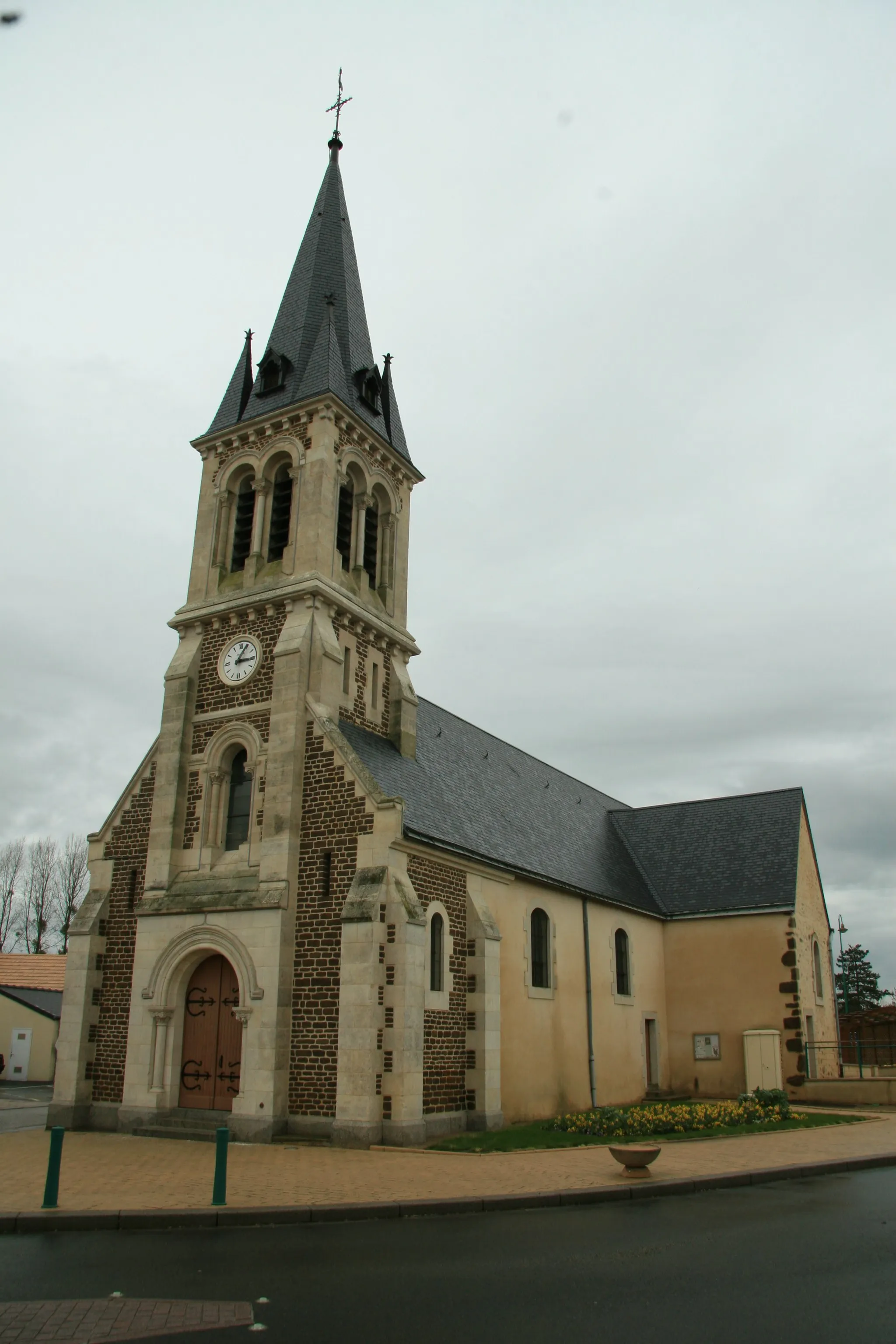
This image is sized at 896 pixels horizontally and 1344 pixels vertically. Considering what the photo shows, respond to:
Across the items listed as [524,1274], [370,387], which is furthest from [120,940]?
[524,1274]

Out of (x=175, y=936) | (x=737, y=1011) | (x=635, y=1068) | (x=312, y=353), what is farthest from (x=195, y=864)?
(x=737, y=1011)

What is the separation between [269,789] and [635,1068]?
45.7 feet

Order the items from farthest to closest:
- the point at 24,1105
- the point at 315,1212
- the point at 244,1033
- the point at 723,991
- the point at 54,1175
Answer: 1. the point at 723,991
2. the point at 24,1105
3. the point at 244,1033
4. the point at 54,1175
5. the point at 315,1212

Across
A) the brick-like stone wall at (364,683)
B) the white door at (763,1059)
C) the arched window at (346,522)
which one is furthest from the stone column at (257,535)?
the white door at (763,1059)

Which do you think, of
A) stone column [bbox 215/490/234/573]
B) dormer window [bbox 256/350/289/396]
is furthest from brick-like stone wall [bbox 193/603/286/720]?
dormer window [bbox 256/350/289/396]

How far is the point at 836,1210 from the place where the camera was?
1120 cm

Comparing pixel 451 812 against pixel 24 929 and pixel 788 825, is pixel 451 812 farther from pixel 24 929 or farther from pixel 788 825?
pixel 24 929

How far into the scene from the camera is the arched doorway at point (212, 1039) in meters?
18.2

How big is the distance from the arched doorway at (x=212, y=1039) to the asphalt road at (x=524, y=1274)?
8422mm

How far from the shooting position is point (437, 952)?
18812 millimetres

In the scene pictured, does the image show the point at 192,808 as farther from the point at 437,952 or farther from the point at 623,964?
the point at 623,964

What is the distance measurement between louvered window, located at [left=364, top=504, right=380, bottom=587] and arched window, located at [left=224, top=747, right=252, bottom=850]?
5437 millimetres

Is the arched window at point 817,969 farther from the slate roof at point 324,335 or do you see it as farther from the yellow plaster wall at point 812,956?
the slate roof at point 324,335

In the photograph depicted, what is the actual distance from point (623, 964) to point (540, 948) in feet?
17.7
